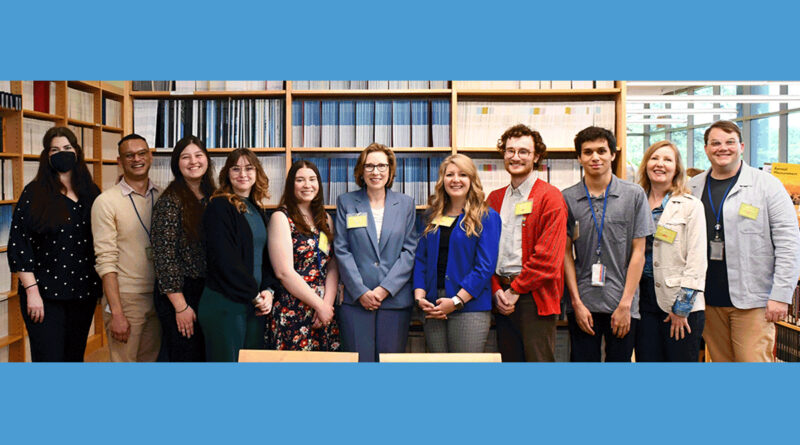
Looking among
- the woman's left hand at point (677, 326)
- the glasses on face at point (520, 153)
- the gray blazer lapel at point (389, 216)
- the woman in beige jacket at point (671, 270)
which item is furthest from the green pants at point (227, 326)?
the woman's left hand at point (677, 326)

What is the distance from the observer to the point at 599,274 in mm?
3035

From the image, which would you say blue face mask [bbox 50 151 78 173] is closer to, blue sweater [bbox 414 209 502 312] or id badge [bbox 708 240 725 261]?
blue sweater [bbox 414 209 502 312]

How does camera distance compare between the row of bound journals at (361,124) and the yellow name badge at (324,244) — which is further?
the row of bound journals at (361,124)

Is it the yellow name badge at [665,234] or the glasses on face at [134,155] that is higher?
the glasses on face at [134,155]

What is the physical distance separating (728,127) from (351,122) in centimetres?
199

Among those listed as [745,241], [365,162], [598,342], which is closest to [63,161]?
[365,162]

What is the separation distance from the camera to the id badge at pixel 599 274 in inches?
119

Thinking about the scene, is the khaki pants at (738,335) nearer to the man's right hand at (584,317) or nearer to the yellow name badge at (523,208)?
the man's right hand at (584,317)

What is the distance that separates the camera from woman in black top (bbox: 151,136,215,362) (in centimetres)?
297

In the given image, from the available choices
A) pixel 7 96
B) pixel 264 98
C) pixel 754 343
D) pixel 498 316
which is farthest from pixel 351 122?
pixel 754 343

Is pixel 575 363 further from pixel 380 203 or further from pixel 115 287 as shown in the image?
pixel 115 287

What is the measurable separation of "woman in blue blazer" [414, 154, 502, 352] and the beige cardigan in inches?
33.8

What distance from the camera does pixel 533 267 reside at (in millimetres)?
3008

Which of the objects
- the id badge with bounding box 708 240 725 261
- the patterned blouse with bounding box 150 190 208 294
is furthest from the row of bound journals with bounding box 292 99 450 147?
the id badge with bounding box 708 240 725 261
